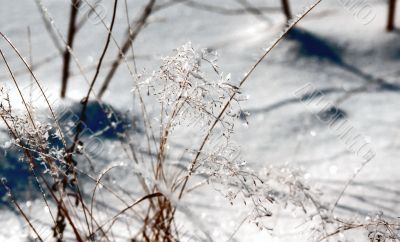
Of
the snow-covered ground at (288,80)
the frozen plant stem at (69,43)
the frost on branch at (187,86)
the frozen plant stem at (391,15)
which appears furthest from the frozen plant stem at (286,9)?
the frost on branch at (187,86)

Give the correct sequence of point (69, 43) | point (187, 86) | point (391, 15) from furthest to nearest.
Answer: point (391, 15) < point (69, 43) < point (187, 86)

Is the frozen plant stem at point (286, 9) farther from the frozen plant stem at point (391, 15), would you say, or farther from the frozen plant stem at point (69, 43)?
the frozen plant stem at point (69, 43)

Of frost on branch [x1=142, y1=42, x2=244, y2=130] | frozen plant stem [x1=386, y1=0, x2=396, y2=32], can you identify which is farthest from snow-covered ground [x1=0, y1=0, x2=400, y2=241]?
frost on branch [x1=142, y1=42, x2=244, y2=130]

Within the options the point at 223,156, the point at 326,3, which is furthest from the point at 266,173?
the point at 326,3

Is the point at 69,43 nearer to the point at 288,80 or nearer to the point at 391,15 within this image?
the point at 288,80

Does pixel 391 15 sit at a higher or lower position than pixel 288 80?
higher

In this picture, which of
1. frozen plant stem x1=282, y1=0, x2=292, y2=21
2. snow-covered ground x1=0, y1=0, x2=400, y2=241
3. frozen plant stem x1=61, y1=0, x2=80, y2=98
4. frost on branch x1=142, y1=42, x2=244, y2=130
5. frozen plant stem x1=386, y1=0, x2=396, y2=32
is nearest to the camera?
frost on branch x1=142, y1=42, x2=244, y2=130

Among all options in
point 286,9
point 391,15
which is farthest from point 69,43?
point 391,15

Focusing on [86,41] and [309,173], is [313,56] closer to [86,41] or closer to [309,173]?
[309,173]

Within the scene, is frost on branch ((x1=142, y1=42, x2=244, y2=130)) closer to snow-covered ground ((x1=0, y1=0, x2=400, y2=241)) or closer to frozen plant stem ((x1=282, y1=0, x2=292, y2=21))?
snow-covered ground ((x1=0, y1=0, x2=400, y2=241))
